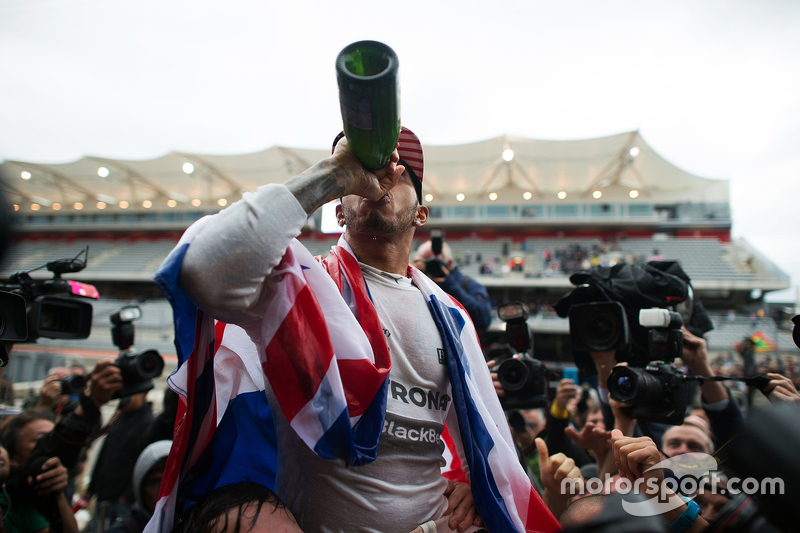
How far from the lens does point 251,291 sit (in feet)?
2.47

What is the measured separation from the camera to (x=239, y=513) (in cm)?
84

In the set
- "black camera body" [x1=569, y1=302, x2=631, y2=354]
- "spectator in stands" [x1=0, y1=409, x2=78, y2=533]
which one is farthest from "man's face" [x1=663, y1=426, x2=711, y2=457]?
"spectator in stands" [x1=0, y1=409, x2=78, y2=533]

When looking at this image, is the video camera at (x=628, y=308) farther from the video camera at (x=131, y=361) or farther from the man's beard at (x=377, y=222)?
the video camera at (x=131, y=361)

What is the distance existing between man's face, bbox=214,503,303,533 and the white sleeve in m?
0.41

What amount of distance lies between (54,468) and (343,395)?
2032 mm

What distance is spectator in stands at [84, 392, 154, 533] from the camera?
3027mm

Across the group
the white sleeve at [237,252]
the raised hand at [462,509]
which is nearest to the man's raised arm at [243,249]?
the white sleeve at [237,252]

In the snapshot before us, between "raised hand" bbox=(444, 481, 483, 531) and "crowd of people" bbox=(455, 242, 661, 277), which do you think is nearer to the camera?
"raised hand" bbox=(444, 481, 483, 531)

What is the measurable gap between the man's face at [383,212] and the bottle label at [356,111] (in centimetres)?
45

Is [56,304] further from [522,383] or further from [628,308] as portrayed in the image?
[628,308]

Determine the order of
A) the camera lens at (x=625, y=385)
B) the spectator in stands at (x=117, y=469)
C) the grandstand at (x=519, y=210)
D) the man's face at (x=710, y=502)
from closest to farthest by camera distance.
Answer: the man's face at (x=710, y=502) < the camera lens at (x=625, y=385) < the spectator in stands at (x=117, y=469) < the grandstand at (x=519, y=210)

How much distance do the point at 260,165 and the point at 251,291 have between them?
23.4 m

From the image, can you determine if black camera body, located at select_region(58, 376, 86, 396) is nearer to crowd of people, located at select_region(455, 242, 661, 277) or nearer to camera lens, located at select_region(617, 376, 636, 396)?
camera lens, located at select_region(617, 376, 636, 396)

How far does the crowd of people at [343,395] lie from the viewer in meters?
0.79
